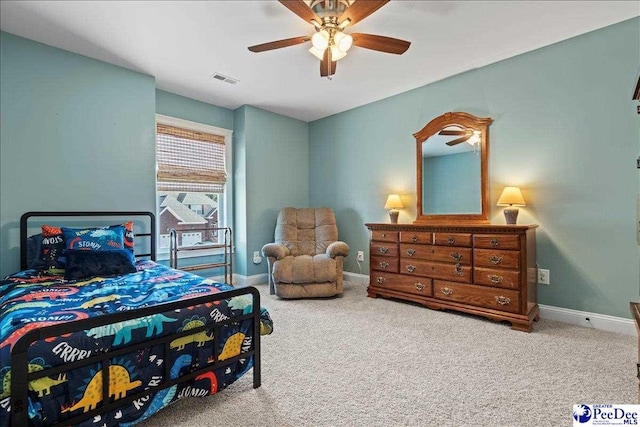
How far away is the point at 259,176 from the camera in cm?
451

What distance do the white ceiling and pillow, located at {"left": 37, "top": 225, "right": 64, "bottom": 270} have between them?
1.73 meters

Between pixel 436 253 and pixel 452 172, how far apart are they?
1027 mm

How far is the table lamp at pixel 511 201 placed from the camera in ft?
9.58

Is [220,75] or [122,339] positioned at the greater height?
[220,75]

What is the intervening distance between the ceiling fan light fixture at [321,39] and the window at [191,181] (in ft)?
8.31

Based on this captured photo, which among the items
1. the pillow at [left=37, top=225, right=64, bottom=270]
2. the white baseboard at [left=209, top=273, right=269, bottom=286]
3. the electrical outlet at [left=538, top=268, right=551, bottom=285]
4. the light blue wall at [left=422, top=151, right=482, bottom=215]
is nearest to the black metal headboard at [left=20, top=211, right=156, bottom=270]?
the pillow at [left=37, top=225, right=64, bottom=270]

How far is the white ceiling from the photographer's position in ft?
7.59

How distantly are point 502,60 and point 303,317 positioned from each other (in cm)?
336

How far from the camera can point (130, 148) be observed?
10.9 feet

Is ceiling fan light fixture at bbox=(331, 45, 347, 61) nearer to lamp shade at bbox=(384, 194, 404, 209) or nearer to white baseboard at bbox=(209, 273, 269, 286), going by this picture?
lamp shade at bbox=(384, 194, 404, 209)

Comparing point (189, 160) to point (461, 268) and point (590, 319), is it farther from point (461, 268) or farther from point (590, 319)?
point (590, 319)

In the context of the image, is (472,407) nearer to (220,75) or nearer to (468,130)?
(468,130)

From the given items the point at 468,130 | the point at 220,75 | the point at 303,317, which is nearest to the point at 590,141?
the point at 468,130

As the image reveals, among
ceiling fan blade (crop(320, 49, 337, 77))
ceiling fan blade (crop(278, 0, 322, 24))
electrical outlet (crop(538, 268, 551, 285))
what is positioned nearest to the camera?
ceiling fan blade (crop(278, 0, 322, 24))
